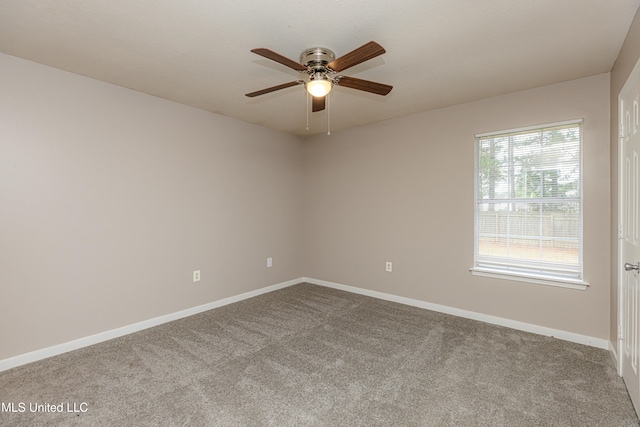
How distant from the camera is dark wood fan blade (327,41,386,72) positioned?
5.60 ft

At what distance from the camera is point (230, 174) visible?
394cm

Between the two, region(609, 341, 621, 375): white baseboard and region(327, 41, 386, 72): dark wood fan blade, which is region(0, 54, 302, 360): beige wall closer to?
region(327, 41, 386, 72): dark wood fan blade

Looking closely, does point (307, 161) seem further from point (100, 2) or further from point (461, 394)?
point (461, 394)

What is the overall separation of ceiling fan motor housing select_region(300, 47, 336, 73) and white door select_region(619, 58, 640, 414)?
1.92 m

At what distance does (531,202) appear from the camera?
3074 millimetres

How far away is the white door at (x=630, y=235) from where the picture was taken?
1863mm

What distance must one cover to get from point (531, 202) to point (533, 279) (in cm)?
77

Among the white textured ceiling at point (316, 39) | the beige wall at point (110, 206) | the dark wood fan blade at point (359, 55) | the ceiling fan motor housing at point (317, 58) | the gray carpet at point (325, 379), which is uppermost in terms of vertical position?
the white textured ceiling at point (316, 39)

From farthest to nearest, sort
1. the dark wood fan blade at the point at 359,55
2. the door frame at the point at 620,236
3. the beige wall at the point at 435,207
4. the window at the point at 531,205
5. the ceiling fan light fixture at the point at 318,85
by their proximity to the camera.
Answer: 1. the window at the point at 531,205
2. the beige wall at the point at 435,207
3. the door frame at the point at 620,236
4. the ceiling fan light fixture at the point at 318,85
5. the dark wood fan blade at the point at 359,55

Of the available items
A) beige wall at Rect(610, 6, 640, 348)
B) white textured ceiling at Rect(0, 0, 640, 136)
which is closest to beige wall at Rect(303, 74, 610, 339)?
beige wall at Rect(610, 6, 640, 348)

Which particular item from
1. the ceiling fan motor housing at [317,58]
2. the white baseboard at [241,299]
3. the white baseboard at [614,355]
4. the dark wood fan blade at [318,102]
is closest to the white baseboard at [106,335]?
the white baseboard at [241,299]

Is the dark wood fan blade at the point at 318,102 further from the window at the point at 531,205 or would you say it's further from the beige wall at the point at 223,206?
the window at the point at 531,205

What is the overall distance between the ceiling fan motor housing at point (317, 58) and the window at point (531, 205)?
2.04 meters

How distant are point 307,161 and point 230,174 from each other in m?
1.44
